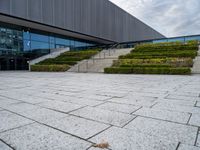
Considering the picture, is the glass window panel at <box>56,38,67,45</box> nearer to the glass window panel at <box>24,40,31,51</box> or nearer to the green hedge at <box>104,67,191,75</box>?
the glass window panel at <box>24,40,31,51</box>

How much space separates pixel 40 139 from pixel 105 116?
4.46ft

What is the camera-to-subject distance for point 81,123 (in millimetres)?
3088

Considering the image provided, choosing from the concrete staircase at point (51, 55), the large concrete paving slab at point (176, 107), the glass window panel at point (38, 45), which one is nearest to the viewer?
the large concrete paving slab at point (176, 107)

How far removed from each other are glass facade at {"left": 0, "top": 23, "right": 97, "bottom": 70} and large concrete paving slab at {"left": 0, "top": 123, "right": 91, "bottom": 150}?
75.8ft

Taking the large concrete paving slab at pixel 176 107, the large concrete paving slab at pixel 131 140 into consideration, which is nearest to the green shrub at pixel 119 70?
the large concrete paving slab at pixel 176 107

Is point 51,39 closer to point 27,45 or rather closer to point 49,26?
point 49,26

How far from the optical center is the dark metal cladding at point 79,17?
22.2 m

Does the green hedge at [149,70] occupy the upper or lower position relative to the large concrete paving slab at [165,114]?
upper

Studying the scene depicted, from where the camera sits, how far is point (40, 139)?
8.10ft

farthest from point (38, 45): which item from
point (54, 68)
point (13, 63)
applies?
point (54, 68)

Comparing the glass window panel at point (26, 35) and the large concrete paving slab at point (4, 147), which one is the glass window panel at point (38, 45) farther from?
the large concrete paving slab at point (4, 147)

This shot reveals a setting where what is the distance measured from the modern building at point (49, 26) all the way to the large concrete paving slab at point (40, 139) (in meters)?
21.3

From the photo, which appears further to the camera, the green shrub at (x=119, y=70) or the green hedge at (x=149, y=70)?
the green shrub at (x=119, y=70)

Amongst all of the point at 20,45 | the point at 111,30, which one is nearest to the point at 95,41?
the point at 111,30
